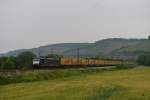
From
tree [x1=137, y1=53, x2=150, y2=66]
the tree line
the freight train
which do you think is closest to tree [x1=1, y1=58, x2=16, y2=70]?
the tree line

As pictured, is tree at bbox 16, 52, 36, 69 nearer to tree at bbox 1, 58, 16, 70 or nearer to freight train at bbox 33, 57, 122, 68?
freight train at bbox 33, 57, 122, 68

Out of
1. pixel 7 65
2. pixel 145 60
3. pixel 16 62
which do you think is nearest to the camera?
pixel 7 65

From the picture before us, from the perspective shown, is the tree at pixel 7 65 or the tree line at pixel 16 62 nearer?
the tree at pixel 7 65

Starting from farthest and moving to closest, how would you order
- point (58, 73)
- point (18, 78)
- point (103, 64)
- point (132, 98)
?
1. point (103, 64)
2. point (58, 73)
3. point (18, 78)
4. point (132, 98)

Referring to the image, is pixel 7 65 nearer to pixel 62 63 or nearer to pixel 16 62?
pixel 16 62

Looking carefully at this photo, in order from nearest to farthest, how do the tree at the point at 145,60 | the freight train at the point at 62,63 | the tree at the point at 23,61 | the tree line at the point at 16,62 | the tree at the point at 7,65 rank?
1. the tree at the point at 7,65
2. the tree line at the point at 16,62
3. the freight train at the point at 62,63
4. the tree at the point at 23,61
5. the tree at the point at 145,60

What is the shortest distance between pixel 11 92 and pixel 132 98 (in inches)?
662

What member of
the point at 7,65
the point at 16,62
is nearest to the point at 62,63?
the point at 16,62

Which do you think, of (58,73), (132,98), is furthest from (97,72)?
(132,98)

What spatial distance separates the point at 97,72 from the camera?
89.6 m

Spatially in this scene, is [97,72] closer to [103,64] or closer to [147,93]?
[103,64]

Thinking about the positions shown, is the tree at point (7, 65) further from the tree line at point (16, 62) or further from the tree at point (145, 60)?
the tree at point (145, 60)

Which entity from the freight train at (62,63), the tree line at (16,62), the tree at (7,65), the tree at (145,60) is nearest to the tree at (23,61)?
the tree line at (16,62)

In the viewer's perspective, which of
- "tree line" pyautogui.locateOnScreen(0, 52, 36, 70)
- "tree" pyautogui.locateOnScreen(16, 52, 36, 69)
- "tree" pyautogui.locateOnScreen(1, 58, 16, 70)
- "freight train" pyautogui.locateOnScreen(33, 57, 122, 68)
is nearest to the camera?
"tree" pyautogui.locateOnScreen(1, 58, 16, 70)
